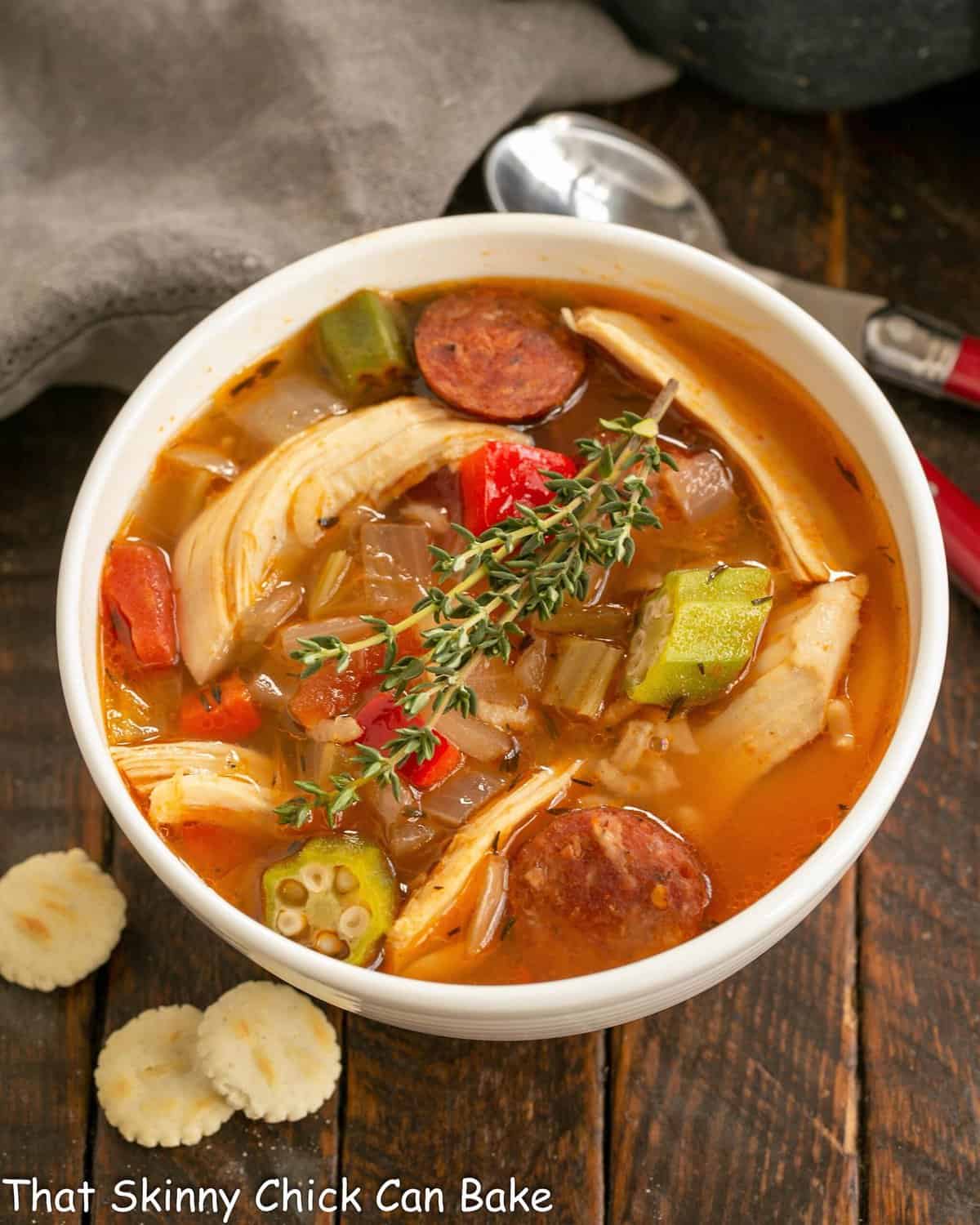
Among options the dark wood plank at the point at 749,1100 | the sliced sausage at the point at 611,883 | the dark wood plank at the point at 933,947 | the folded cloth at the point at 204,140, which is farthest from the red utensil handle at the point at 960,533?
the folded cloth at the point at 204,140

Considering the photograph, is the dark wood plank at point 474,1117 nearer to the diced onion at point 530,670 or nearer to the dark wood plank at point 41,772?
the dark wood plank at point 41,772

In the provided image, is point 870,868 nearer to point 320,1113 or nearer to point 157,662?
point 320,1113

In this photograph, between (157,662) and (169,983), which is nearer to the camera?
(157,662)

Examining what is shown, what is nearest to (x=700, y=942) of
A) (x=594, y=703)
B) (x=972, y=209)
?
(x=594, y=703)

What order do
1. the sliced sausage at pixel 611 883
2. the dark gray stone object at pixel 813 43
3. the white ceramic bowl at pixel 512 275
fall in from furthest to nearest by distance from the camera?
1. the dark gray stone object at pixel 813 43
2. the sliced sausage at pixel 611 883
3. the white ceramic bowl at pixel 512 275

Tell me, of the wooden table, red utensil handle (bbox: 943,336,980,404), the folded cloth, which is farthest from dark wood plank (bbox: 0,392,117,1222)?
red utensil handle (bbox: 943,336,980,404)
